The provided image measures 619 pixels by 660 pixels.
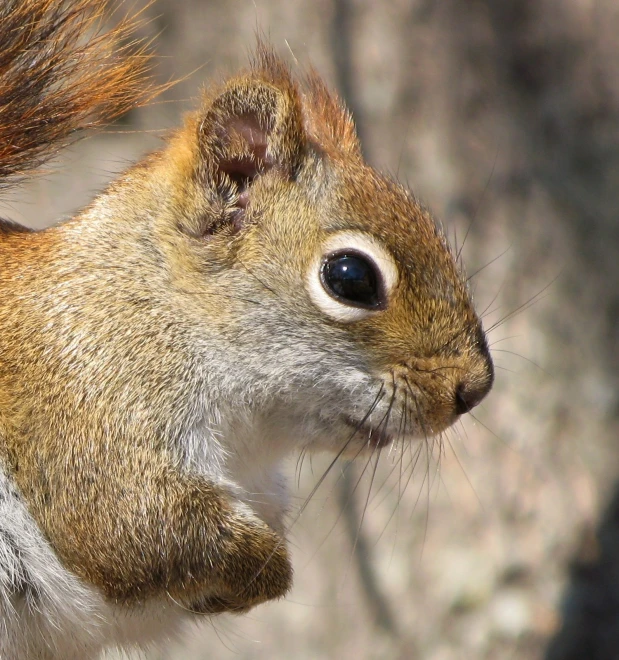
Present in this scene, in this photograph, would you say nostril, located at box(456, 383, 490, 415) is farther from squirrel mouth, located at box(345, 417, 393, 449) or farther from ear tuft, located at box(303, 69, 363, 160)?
ear tuft, located at box(303, 69, 363, 160)

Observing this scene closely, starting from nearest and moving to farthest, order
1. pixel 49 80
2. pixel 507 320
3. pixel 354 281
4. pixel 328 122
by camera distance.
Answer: pixel 354 281
pixel 49 80
pixel 328 122
pixel 507 320

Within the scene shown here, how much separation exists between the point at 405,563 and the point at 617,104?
1.34m

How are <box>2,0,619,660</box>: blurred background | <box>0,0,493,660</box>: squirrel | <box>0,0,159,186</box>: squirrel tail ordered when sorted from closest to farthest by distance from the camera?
<box>0,0,493,660</box>: squirrel
<box>0,0,159,186</box>: squirrel tail
<box>2,0,619,660</box>: blurred background

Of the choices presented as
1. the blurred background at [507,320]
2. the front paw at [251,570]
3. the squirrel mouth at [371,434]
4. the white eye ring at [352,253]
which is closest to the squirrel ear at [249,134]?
the white eye ring at [352,253]

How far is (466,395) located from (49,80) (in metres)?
0.81

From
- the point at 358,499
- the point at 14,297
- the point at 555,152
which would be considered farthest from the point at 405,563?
the point at 14,297

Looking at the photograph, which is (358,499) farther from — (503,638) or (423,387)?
(423,387)

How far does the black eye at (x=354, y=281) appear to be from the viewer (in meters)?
1.30

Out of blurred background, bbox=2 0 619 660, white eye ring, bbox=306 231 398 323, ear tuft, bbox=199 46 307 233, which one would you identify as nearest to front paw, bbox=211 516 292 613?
white eye ring, bbox=306 231 398 323

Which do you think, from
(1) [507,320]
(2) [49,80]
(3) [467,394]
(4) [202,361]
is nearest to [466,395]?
(3) [467,394]

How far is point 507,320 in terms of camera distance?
2.48 metres

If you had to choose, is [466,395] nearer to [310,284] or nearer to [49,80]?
[310,284]

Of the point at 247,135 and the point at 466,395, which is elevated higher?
the point at 247,135

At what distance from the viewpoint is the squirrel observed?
4.17ft
